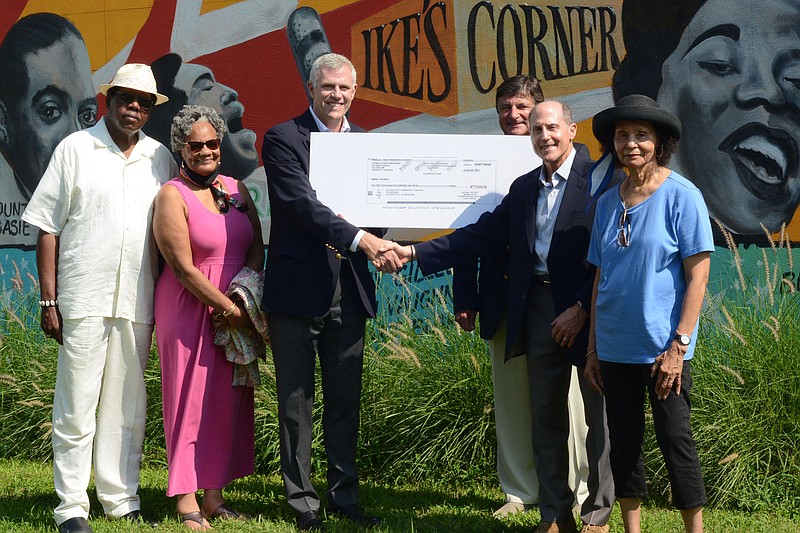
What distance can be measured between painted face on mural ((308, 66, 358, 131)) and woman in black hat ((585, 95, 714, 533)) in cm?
148

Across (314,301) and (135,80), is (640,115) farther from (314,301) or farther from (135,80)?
(135,80)

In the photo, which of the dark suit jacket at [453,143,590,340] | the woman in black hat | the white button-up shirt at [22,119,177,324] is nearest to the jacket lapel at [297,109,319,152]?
Answer: the white button-up shirt at [22,119,177,324]

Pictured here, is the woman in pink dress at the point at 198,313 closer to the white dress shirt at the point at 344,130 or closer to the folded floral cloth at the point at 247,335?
the folded floral cloth at the point at 247,335

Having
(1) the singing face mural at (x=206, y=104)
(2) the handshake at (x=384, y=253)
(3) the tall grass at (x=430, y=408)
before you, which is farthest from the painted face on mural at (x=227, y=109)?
(2) the handshake at (x=384, y=253)

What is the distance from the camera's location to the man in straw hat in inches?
206

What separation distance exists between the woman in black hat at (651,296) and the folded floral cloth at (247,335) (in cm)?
193

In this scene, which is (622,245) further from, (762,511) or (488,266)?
(762,511)

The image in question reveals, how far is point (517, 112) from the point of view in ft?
18.5

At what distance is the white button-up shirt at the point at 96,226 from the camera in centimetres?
524

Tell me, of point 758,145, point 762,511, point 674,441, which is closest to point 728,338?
point 762,511

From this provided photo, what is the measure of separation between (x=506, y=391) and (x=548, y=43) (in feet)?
13.3

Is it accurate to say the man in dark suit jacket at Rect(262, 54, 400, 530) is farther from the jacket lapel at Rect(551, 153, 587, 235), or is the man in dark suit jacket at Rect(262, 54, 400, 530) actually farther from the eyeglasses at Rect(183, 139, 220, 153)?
the jacket lapel at Rect(551, 153, 587, 235)

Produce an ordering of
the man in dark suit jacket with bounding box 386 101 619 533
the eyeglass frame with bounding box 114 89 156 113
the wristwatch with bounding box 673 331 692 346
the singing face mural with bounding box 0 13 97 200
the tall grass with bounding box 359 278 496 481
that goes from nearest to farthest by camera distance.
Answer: the wristwatch with bounding box 673 331 692 346
the man in dark suit jacket with bounding box 386 101 619 533
the eyeglass frame with bounding box 114 89 156 113
the tall grass with bounding box 359 278 496 481
the singing face mural with bounding box 0 13 97 200

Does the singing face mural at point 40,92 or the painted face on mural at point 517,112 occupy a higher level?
the singing face mural at point 40,92
